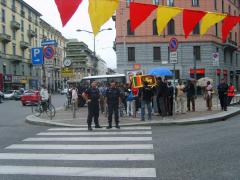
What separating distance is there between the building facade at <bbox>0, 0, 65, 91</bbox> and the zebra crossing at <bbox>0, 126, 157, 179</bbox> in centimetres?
4862

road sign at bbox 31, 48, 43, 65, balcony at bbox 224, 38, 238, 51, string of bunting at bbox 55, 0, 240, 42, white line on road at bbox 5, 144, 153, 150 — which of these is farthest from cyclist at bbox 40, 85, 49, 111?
balcony at bbox 224, 38, 238, 51

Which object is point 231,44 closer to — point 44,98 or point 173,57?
point 44,98

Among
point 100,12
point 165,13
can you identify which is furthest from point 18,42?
point 100,12

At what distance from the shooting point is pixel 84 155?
891 centimetres

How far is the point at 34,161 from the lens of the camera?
328 inches

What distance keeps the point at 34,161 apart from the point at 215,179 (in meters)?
3.94

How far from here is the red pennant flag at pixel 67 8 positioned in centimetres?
1136

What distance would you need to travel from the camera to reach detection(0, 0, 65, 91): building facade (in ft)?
213

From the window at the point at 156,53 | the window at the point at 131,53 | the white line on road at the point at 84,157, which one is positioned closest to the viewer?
the white line on road at the point at 84,157

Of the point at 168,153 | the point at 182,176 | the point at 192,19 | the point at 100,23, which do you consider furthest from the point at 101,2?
the point at 182,176

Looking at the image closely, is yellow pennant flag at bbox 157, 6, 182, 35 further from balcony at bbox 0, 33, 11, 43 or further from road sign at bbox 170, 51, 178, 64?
balcony at bbox 0, 33, 11, 43

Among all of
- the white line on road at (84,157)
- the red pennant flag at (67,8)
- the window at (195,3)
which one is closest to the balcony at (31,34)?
the window at (195,3)

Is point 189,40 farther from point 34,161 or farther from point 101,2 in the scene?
point 34,161

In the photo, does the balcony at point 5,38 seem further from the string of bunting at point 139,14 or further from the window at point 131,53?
the string of bunting at point 139,14
